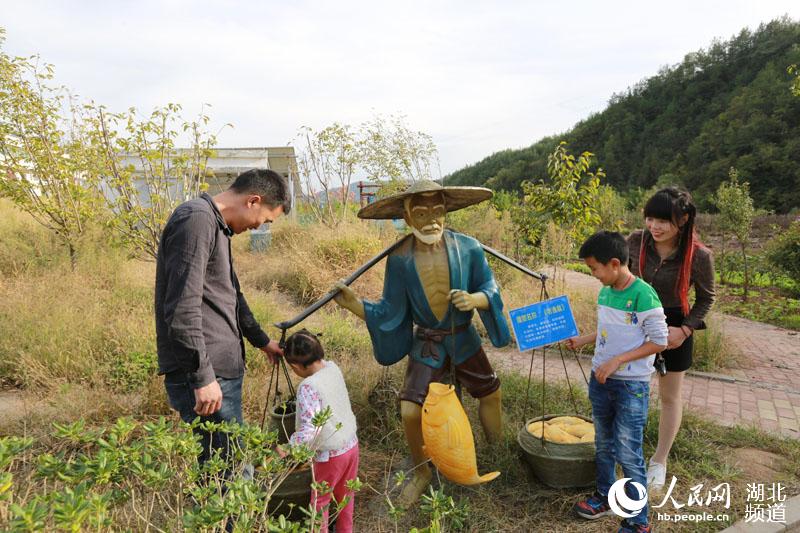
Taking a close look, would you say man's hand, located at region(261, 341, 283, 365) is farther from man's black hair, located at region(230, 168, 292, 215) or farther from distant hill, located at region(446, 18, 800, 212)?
distant hill, located at region(446, 18, 800, 212)

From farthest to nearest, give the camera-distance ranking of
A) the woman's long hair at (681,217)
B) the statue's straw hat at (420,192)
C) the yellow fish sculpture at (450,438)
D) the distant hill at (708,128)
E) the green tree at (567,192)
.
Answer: the distant hill at (708,128)
the green tree at (567,192)
the statue's straw hat at (420,192)
the woman's long hair at (681,217)
the yellow fish sculpture at (450,438)

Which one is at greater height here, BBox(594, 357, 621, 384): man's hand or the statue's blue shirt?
the statue's blue shirt

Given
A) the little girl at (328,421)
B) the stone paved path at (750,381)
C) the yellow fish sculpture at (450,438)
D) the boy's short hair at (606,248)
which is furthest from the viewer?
the stone paved path at (750,381)

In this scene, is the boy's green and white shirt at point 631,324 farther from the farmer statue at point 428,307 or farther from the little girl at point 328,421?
the little girl at point 328,421

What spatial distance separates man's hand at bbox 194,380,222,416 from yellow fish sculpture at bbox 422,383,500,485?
101 centimetres

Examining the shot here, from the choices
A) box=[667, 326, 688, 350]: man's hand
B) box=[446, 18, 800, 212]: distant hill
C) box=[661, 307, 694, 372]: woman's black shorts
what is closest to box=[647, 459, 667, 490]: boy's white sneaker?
box=[661, 307, 694, 372]: woman's black shorts

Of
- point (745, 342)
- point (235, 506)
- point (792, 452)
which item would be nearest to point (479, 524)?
point (235, 506)

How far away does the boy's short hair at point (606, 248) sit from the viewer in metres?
2.37

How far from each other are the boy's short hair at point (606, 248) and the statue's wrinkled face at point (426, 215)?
2.65 feet

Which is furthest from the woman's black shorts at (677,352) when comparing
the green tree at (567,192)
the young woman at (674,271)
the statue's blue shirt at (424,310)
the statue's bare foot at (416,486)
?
the green tree at (567,192)

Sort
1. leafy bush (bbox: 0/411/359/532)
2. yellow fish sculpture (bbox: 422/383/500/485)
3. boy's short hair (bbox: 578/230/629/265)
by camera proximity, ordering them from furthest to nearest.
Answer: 1. yellow fish sculpture (bbox: 422/383/500/485)
2. boy's short hair (bbox: 578/230/629/265)
3. leafy bush (bbox: 0/411/359/532)

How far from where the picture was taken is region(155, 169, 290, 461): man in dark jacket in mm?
2000

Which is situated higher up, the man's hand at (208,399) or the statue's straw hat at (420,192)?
the statue's straw hat at (420,192)

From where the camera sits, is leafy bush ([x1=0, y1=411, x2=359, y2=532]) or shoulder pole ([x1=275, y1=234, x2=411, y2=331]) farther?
shoulder pole ([x1=275, y1=234, x2=411, y2=331])
